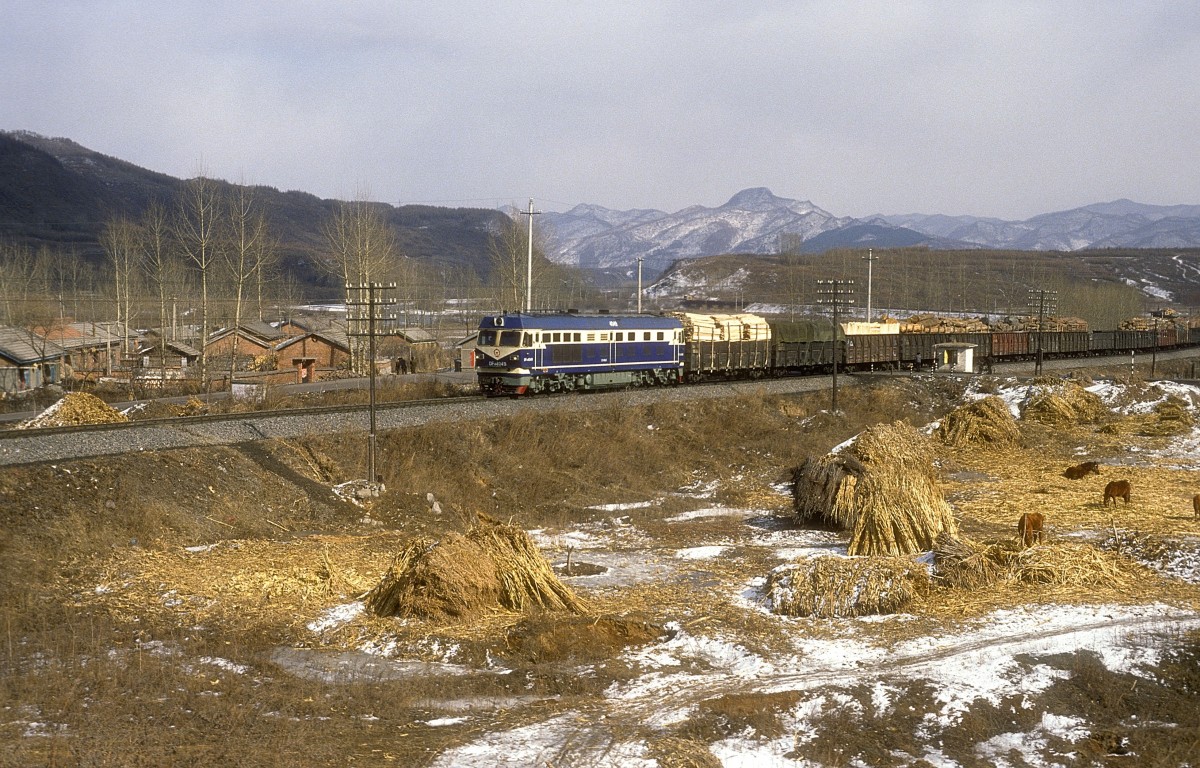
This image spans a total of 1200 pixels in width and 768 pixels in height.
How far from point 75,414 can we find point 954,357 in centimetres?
5119

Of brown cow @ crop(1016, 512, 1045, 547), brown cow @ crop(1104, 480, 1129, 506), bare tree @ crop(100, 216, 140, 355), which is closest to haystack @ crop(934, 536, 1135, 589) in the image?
brown cow @ crop(1016, 512, 1045, 547)

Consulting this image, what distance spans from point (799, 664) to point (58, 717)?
8874 mm

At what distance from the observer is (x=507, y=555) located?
15.6 m

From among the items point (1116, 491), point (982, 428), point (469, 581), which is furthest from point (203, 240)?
point (1116, 491)

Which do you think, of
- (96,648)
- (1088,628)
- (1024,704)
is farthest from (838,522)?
(96,648)

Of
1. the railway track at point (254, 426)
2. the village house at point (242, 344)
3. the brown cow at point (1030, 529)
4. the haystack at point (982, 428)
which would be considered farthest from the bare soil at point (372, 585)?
the village house at point (242, 344)

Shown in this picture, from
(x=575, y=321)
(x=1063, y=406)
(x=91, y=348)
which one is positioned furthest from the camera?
(x=91, y=348)

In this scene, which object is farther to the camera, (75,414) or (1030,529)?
(75,414)

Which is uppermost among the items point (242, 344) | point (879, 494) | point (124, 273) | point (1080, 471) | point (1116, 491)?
point (124, 273)

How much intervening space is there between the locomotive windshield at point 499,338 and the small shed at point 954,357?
32.5 metres

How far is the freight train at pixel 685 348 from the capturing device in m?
39.6

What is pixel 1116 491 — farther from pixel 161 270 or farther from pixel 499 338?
pixel 161 270

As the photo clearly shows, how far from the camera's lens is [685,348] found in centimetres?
4959

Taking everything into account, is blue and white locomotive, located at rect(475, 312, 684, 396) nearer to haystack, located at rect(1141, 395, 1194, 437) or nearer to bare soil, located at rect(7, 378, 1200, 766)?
bare soil, located at rect(7, 378, 1200, 766)
